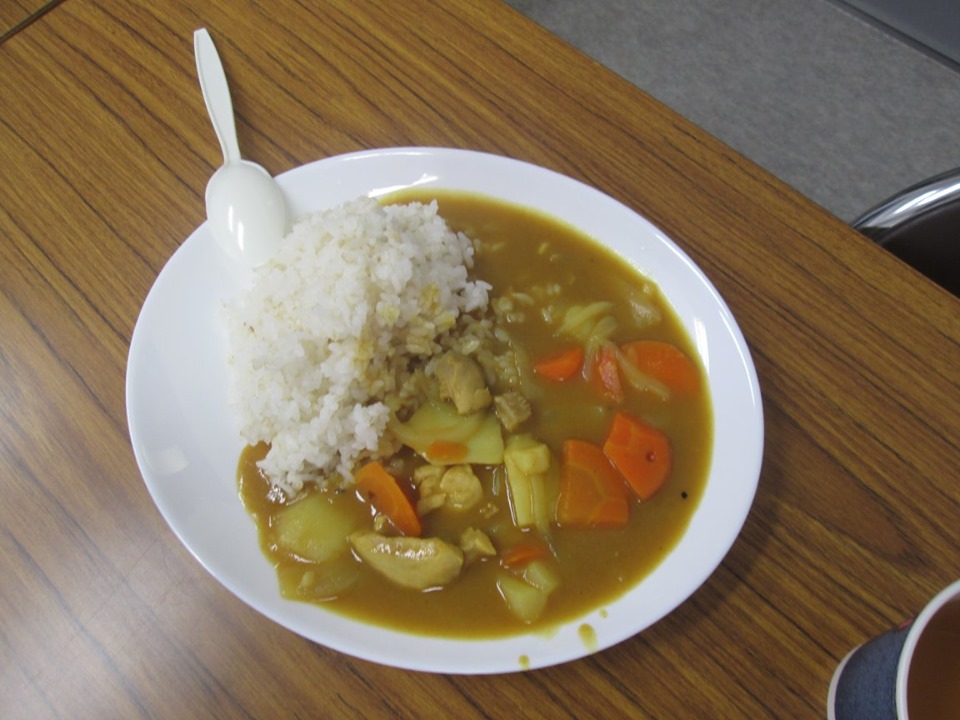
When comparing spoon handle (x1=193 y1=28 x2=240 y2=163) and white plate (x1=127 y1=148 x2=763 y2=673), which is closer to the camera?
white plate (x1=127 y1=148 x2=763 y2=673)

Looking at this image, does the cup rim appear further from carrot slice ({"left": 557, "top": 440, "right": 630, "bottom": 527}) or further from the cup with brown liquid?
carrot slice ({"left": 557, "top": 440, "right": 630, "bottom": 527})

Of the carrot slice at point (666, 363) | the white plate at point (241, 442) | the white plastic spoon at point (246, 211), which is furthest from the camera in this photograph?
the white plastic spoon at point (246, 211)

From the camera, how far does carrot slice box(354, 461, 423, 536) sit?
60.4 inches

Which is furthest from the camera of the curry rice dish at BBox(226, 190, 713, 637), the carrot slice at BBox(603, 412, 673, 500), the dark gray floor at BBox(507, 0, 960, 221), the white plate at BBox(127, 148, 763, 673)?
the dark gray floor at BBox(507, 0, 960, 221)

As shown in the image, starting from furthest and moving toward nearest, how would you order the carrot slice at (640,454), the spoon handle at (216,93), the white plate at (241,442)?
the spoon handle at (216,93), the carrot slice at (640,454), the white plate at (241,442)

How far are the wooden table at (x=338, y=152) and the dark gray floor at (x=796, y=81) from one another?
1834mm

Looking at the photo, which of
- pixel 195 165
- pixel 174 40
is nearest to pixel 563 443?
pixel 195 165

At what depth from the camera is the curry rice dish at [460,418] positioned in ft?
4.79

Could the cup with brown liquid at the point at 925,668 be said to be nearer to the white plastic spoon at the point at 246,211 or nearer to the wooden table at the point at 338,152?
the wooden table at the point at 338,152

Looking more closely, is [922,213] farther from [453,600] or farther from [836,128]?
[836,128]

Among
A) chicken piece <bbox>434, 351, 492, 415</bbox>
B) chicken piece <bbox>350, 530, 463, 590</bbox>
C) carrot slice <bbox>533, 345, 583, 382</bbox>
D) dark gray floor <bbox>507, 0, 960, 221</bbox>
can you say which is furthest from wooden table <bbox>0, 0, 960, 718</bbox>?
dark gray floor <bbox>507, 0, 960, 221</bbox>

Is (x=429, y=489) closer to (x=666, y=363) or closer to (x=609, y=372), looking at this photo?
(x=609, y=372)

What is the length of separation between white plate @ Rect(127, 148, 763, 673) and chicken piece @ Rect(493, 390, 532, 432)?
0.40 meters

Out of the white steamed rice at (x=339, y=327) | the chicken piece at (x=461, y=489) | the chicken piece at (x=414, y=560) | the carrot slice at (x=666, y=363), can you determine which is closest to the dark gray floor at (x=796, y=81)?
the carrot slice at (x=666, y=363)
